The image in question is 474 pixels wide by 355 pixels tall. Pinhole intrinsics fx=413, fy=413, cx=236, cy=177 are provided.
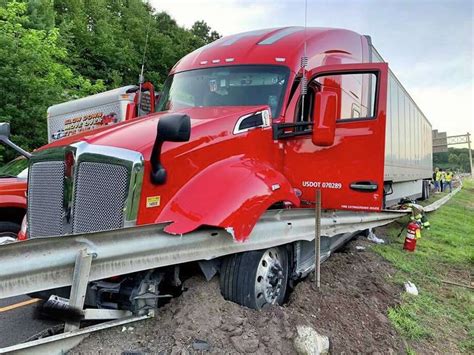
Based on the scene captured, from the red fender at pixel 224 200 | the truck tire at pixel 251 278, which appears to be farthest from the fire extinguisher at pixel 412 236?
the red fender at pixel 224 200

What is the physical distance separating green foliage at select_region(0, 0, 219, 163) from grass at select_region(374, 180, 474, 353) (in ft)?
16.2

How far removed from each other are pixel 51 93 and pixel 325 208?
424 inches

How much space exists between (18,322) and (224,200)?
8.62 feet

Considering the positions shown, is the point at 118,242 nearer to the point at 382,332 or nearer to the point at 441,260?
the point at 382,332

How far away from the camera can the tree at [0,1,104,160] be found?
1169 cm

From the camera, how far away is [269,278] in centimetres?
378

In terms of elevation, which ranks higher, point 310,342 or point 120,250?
point 120,250

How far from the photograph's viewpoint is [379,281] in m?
5.20

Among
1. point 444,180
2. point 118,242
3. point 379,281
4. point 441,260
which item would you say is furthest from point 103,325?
point 444,180

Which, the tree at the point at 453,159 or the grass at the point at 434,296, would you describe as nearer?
the grass at the point at 434,296

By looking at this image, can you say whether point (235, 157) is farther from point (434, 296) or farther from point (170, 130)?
point (434, 296)

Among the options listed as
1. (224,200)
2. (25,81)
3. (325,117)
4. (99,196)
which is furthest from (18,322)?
(25,81)

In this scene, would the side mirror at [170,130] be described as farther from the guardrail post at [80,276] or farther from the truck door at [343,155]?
the truck door at [343,155]

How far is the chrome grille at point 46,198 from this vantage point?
3.42 meters
